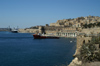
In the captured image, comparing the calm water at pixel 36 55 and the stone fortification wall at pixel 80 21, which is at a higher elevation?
the stone fortification wall at pixel 80 21

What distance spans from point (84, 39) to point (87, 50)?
2464mm

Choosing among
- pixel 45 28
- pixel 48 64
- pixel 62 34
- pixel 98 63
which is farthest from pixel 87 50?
pixel 45 28

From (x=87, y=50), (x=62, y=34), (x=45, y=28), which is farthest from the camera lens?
(x=45, y=28)

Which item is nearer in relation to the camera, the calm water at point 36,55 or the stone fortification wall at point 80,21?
the calm water at point 36,55

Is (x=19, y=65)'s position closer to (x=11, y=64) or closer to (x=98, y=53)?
(x=11, y=64)

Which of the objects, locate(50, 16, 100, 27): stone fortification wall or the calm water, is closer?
the calm water

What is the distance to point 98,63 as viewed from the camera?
365 centimetres

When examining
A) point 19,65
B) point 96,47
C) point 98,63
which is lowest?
point 19,65

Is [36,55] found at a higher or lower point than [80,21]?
lower

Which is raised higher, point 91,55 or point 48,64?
point 91,55

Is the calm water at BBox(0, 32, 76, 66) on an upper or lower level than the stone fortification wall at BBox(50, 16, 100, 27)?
lower

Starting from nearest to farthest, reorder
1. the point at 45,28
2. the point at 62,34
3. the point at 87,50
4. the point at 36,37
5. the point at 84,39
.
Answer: the point at 87,50
the point at 84,39
the point at 36,37
the point at 62,34
the point at 45,28

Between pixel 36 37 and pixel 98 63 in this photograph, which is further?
pixel 36 37

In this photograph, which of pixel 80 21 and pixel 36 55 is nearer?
pixel 36 55
